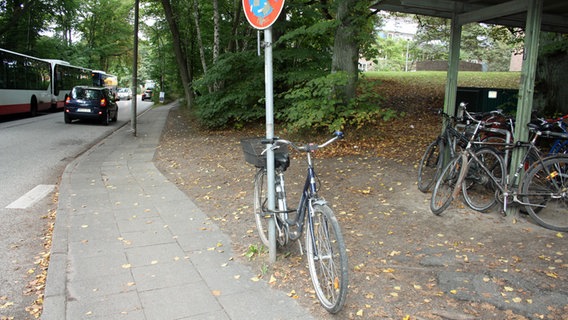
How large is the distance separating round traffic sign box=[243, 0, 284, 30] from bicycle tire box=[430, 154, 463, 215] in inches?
127

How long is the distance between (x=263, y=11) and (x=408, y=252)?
273 centimetres

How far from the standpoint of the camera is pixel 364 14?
10422 mm

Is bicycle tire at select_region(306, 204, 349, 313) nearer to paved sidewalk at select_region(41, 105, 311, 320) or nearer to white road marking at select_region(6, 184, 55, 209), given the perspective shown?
paved sidewalk at select_region(41, 105, 311, 320)

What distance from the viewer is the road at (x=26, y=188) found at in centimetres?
422

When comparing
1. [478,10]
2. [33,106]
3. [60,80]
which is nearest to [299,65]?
[478,10]

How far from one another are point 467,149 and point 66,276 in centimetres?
475

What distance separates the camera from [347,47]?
10.4 metres

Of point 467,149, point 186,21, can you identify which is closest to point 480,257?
point 467,149

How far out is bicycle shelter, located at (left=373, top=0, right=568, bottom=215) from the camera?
16.6 feet

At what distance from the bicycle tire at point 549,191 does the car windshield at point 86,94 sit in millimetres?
18161

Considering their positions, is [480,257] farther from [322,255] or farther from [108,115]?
[108,115]

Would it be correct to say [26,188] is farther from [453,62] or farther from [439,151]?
[453,62]

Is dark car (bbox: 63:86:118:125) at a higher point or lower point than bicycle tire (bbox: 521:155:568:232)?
higher

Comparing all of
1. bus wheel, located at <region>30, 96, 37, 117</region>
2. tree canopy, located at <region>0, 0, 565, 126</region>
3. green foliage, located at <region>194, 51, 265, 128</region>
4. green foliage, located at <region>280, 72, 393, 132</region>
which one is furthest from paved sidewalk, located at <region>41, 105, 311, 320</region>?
bus wheel, located at <region>30, 96, 37, 117</region>
